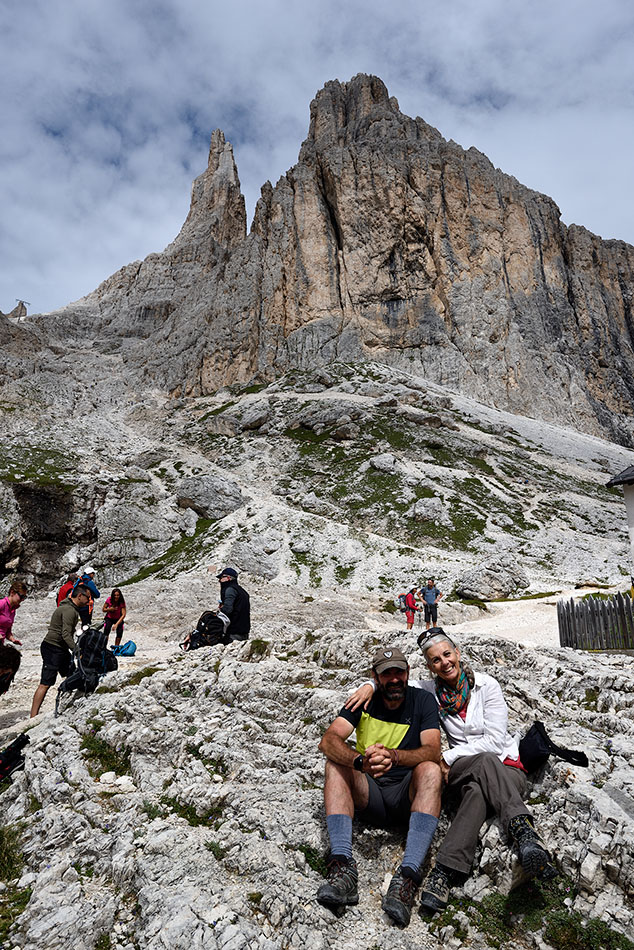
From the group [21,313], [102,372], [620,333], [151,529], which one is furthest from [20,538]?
[21,313]

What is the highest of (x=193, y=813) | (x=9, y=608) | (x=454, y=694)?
(x=9, y=608)

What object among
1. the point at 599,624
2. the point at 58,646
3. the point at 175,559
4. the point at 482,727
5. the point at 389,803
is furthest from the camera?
the point at 175,559

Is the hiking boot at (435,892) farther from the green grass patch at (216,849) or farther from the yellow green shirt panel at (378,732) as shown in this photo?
the green grass patch at (216,849)

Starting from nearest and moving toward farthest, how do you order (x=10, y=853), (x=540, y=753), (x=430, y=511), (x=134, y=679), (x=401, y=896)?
(x=401, y=896)
(x=540, y=753)
(x=10, y=853)
(x=134, y=679)
(x=430, y=511)

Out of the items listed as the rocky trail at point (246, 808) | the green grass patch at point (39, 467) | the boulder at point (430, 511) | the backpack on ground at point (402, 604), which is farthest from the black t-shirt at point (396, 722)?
the green grass patch at point (39, 467)

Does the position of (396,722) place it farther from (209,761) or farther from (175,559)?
(175,559)

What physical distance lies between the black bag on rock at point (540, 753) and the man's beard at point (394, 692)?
160 cm

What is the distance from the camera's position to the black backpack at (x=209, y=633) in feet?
42.4

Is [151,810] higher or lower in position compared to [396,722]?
lower

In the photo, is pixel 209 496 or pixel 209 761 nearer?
pixel 209 761

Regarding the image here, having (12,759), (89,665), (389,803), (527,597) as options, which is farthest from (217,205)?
(389,803)

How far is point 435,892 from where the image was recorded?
4.41 m

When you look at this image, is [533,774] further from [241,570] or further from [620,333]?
[620,333]

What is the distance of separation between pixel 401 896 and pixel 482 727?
1961 millimetres
